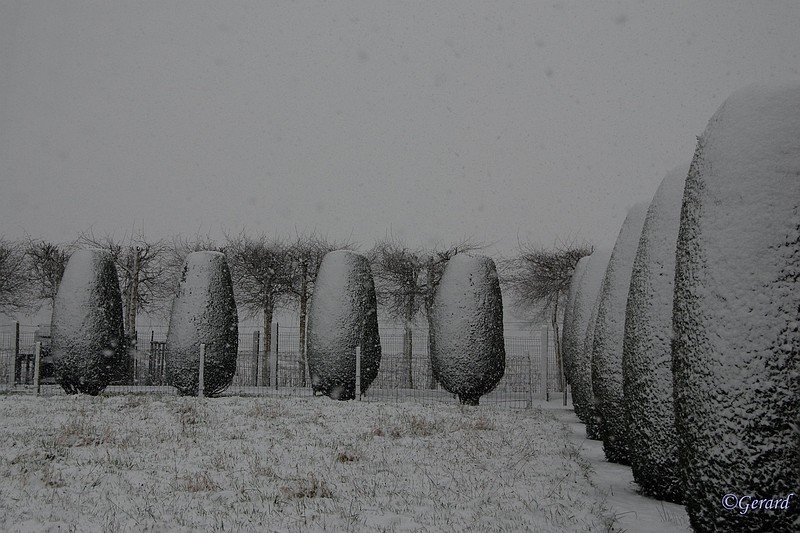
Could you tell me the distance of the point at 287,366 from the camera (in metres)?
25.9

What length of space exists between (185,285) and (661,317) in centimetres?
1335

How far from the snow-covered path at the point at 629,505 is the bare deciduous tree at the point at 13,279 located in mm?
26851

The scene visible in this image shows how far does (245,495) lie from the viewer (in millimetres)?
6102

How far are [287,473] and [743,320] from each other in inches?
189

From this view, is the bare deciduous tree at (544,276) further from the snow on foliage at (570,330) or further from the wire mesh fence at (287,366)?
the snow on foliage at (570,330)

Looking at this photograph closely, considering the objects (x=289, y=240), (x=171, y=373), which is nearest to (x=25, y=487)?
(x=171, y=373)

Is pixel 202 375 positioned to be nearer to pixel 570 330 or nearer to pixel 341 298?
pixel 341 298

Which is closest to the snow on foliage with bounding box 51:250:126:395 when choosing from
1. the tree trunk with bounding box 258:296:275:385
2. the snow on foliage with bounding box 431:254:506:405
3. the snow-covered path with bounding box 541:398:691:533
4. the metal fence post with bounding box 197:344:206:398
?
the metal fence post with bounding box 197:344:206:398

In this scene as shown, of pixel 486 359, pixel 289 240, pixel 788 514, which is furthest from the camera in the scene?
pixel 289 240

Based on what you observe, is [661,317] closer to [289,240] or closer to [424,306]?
[424,306]

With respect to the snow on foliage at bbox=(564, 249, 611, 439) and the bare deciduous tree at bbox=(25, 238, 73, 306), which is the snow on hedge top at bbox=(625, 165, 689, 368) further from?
the bare deciduous tree at bbox=(25, 238, 73, 306)

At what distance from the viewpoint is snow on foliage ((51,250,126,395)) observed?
16.5 meters

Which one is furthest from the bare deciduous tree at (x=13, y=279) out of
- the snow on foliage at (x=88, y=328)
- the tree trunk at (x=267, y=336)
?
the snow on foliage at (x=88, y=328)

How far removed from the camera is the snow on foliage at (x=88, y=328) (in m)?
16.5
